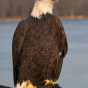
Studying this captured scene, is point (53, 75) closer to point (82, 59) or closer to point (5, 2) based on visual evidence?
point (82, 59)

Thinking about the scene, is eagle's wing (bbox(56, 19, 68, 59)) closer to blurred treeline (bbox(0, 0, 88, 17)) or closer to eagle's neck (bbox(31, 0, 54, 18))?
eagle's neck (bbox(31, 0, 54, 18))

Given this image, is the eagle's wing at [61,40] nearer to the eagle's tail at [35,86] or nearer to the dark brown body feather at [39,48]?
the dark brown body feather at [39,48]

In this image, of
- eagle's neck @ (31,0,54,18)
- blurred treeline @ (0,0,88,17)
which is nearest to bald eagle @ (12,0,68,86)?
eagle's neck @ (31,0,54,18)

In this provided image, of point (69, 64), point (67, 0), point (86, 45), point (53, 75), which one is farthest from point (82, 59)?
point (67, 0)

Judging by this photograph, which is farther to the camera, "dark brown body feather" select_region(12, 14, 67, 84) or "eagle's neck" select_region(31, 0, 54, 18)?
"dark brown body feather" select_region(12, 14, 67, 84)

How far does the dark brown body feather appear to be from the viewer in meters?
6.97

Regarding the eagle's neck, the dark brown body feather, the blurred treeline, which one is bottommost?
the blurred treeline

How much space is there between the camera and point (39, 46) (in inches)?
275


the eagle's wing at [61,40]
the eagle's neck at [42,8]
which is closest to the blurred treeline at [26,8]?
the eagle's wing at [61,40]

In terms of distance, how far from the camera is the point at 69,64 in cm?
1856

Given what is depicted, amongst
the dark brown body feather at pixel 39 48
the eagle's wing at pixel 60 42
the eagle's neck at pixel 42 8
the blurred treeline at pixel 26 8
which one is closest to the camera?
the eagle's neck at pixel 42 8

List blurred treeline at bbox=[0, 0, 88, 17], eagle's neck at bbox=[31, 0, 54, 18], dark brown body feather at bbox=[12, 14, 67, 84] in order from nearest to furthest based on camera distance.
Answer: eagle's neck at bbox=[31, 0, 54, 18], dark brown body feather at bbox=[12, 14, 67, 84], blurred treeline at bbox=[0, 0, 88, 17]

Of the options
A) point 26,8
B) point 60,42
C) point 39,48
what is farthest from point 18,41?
point 26,8

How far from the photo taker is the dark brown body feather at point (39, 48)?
6.97 meters
